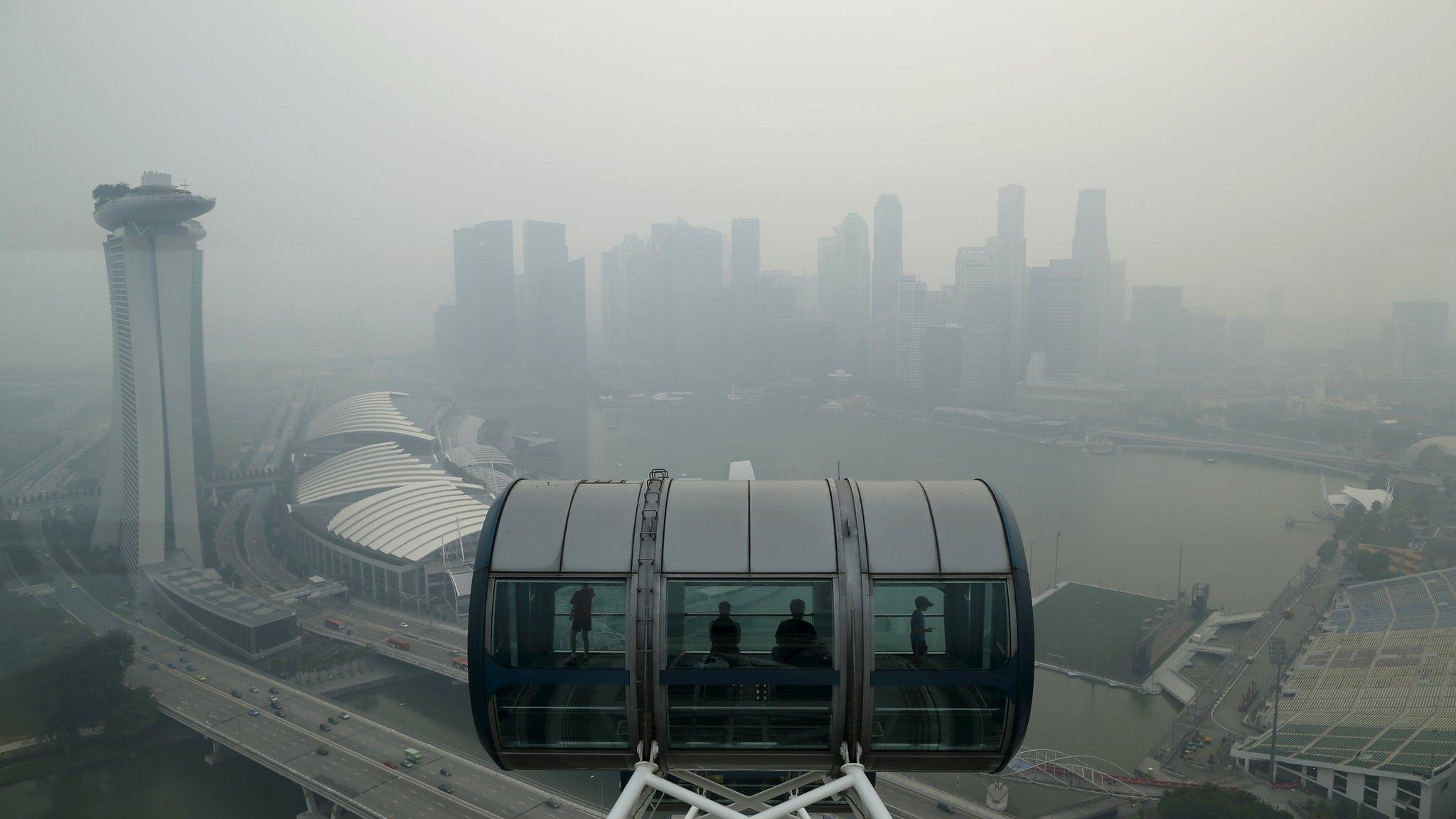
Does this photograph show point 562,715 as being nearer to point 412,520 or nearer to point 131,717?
point 131,717

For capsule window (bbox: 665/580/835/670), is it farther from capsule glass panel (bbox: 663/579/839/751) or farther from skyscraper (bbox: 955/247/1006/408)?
skyscraper (bbox: 955/247/1006/408)

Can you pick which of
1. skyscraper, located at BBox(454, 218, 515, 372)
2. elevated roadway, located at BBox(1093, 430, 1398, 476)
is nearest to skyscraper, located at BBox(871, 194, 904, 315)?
elevated roadway, located at BBox(1093, 430, 1398, 476)

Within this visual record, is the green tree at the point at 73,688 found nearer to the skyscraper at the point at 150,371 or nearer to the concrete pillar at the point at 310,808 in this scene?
the concrete pillar at the point at 310,808

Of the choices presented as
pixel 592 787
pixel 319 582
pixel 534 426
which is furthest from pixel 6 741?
pixel 534 426

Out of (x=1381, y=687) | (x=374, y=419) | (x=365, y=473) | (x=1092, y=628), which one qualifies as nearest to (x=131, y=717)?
(x=365, y=473)

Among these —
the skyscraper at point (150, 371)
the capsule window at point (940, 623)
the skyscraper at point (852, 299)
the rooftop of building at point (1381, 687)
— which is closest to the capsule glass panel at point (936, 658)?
the capsule window at point (940, 623)
